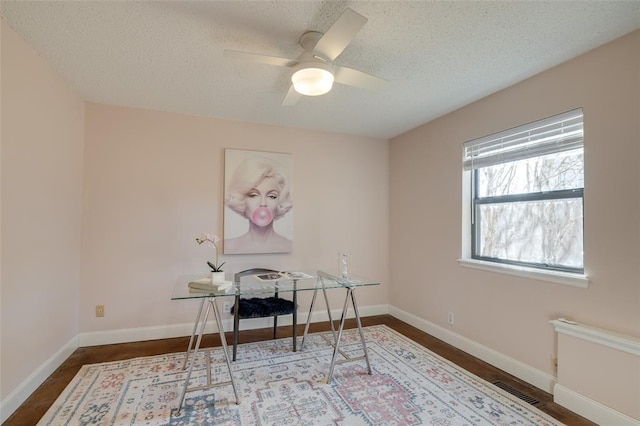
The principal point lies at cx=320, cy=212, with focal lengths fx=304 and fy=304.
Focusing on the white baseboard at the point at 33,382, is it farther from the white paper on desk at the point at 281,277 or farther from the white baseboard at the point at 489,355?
the white baseboard at the point at 489,355

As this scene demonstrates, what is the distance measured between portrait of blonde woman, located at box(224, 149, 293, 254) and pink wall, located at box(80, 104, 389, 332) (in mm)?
97

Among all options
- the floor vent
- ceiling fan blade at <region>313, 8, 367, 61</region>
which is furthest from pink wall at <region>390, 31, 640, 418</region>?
ceiling fan blade at <region>313, 8, 367, 61</region>

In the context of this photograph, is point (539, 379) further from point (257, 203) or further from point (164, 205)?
point (164, 205)

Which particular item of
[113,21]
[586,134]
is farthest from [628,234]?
[113,21]

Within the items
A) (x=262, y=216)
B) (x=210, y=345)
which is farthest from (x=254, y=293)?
(x=262, y=216)

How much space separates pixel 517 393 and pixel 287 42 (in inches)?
116

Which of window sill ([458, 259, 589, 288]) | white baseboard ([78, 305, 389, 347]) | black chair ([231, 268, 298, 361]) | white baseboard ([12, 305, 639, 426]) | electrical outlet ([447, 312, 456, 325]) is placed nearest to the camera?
white baseboard ([12, 305, 639, 426])

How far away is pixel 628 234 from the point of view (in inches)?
73.0

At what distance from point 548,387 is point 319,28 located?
2.94 meters

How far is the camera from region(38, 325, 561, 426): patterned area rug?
1.92 m

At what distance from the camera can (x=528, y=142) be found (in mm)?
2484

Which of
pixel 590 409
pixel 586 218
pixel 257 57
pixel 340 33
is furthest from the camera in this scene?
pixel 586 218

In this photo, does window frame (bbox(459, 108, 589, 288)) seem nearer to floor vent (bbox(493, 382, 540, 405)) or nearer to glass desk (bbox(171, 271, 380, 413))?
floor vent (bbox(493, 382, 540, 405))

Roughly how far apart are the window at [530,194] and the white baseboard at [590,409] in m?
0.82
